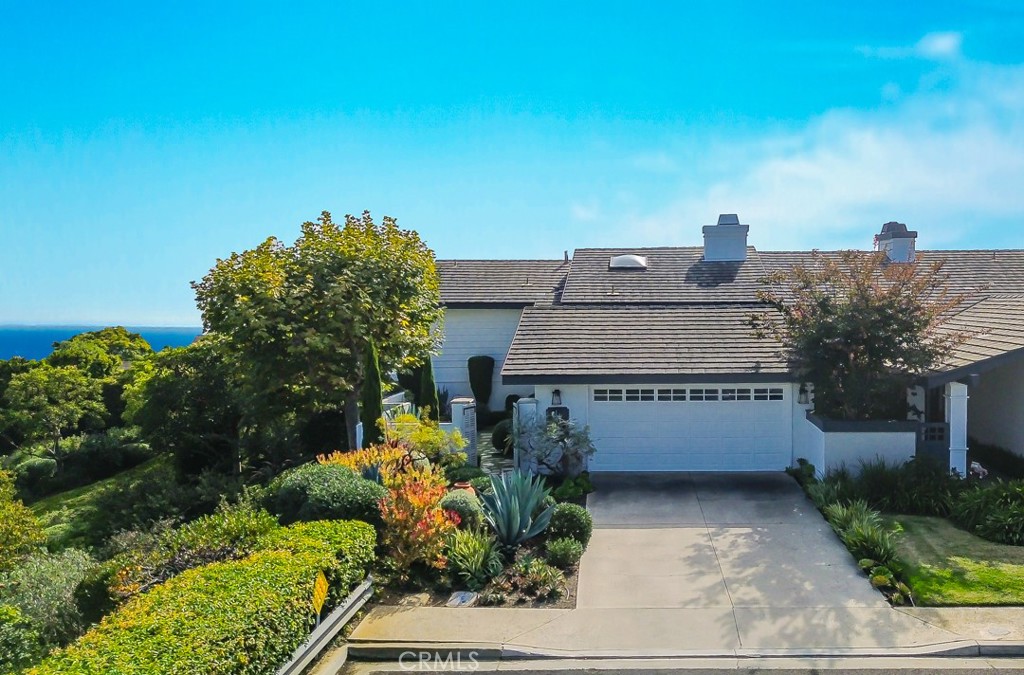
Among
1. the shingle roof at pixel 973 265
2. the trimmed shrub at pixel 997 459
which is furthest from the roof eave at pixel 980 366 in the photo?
the shingle roof at pixel 973 265

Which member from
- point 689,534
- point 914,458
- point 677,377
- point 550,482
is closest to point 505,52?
point 677,377

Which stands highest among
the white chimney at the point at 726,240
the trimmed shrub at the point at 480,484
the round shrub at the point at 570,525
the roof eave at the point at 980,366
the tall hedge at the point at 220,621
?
the white chimney at the point at 726,240

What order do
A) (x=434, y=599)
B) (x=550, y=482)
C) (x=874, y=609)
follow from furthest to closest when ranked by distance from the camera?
1. (x=550, y=482)
2. (x=434, y=599)
3. (x=874, y=609)

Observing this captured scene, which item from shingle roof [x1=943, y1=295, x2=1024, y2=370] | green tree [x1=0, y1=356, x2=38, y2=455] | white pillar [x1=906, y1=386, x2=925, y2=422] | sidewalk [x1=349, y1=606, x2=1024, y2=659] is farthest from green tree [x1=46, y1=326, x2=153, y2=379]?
shingle roof [x1=943, y1=295, x2=1024, y2=370]

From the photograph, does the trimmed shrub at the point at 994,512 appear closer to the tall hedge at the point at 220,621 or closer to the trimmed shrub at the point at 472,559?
the trimmed shrub at the point at 472,559

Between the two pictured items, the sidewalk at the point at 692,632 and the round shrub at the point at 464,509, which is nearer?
the sidewalk at the point at 692,632

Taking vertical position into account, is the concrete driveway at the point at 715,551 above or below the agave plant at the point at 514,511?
below

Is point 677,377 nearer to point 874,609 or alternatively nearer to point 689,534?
point 689,534
